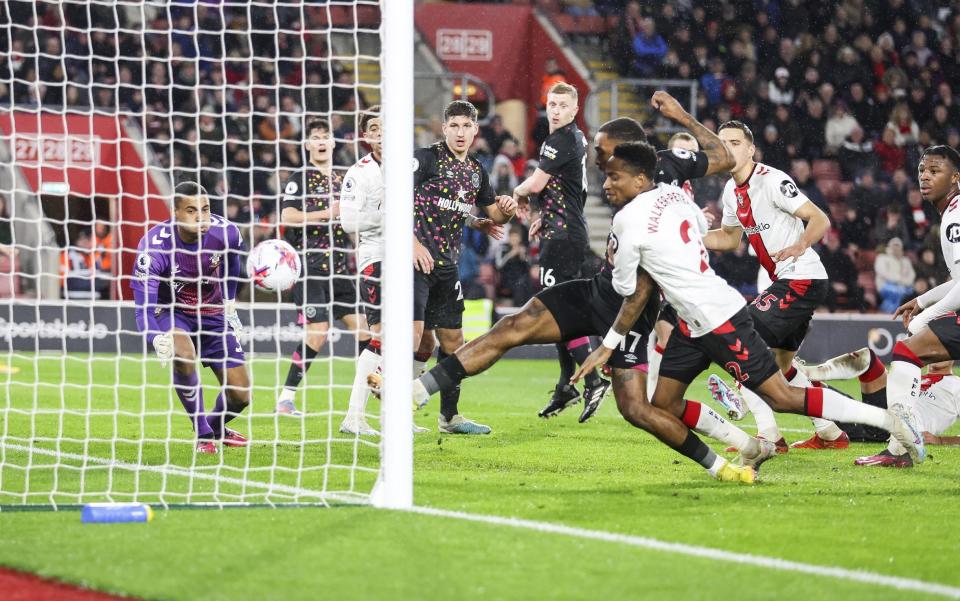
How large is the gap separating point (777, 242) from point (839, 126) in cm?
1317

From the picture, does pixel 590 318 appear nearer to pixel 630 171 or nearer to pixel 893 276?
pixel 630 171

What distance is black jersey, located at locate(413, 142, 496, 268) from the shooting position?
920 centimetres

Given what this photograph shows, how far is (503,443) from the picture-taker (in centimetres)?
876

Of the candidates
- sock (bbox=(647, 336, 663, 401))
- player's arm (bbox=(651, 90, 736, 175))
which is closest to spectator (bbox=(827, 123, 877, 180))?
sock (bbox=(647, 336, 663, 401))

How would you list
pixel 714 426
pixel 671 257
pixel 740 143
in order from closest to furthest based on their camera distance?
pixel 671 257 < pixel 714 426 < pixel 740 143

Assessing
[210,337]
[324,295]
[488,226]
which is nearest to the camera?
[210,337]

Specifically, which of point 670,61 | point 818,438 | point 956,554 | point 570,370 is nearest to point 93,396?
point 570,370

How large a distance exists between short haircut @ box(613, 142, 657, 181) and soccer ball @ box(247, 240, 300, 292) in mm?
3070

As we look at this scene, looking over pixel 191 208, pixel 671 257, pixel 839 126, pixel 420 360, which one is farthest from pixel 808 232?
pixel 839 126

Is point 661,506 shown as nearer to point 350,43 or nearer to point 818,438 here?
point 818,438

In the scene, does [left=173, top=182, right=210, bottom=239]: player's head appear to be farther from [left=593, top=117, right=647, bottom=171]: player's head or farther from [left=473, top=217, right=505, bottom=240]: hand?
[left=593, top=117, right=647, bottom=171]: player's head

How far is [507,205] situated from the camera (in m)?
9.29

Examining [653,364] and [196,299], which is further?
[653,364]

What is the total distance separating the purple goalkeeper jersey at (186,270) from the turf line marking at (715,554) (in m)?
2.77
